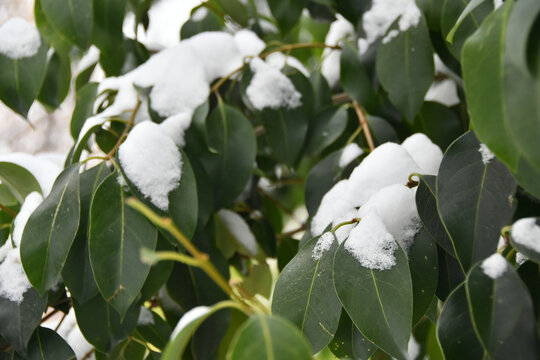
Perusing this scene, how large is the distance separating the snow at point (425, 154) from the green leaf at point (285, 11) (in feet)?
1.10

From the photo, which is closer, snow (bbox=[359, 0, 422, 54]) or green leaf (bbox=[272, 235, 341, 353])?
green leaf (bbox=[272, 235, 341, 353])

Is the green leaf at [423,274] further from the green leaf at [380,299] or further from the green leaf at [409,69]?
the green leaf at [409,69]

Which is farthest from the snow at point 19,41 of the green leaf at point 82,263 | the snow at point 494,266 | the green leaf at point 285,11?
the snow at point 494,266

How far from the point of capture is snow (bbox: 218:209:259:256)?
910 millimetres

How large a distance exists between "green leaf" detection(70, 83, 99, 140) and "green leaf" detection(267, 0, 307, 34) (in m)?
0.30

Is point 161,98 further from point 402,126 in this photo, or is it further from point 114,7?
point 402,126

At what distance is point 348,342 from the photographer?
0.56 metres

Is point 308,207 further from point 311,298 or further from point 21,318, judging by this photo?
point 21,318

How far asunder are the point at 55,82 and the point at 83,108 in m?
0.17

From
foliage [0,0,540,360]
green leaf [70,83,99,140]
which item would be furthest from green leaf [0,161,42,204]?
green leaf [70,83,99,140]

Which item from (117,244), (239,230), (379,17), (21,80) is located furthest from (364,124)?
(21,80)

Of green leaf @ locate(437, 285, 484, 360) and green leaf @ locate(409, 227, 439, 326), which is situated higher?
green leaf @ locate(437, 285, 484, 360)

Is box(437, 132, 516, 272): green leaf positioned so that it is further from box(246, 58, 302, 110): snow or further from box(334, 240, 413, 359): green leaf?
box(246, 58, 302, 110): snow

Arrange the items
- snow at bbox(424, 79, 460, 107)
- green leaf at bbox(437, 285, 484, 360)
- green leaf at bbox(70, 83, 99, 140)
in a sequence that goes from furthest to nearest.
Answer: snow at bbox(424, 79, 460, 107)
green leaf at bbox(70, 83, 99, 140)
green leaf at bbox(437, 285, 484, 360)
